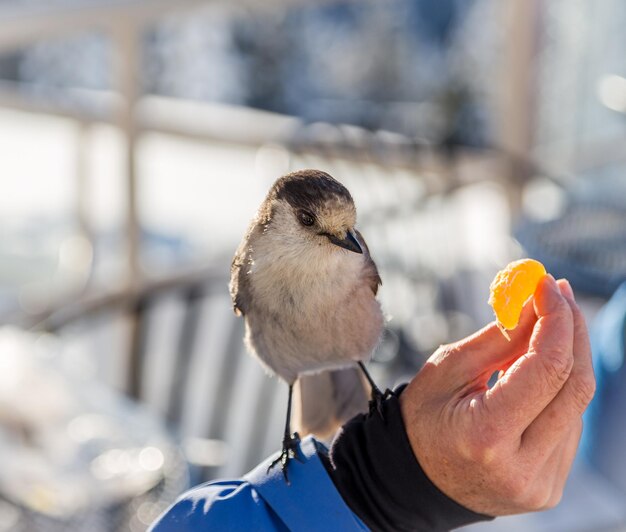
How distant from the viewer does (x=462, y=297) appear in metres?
2.91

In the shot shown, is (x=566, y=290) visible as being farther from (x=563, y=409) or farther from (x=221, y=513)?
(x=221, y=513)

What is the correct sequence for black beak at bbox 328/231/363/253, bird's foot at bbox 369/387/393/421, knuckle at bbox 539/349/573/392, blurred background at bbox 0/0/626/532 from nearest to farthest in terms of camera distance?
knuckle at bbox 539/349/573/392 < bird's foot at bbox 369/387/393/421 < black beak at bbox 328/231/363/253 < blurred background at bbox 0/0/626/532

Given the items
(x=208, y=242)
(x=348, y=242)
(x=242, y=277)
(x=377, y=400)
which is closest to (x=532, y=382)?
(x=377, y=400)

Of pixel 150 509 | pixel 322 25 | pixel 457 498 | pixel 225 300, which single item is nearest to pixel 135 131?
pixel 225 300

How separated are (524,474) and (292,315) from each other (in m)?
0.39

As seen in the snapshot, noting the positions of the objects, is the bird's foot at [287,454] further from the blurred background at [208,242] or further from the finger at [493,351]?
the blurred background at [208,242]

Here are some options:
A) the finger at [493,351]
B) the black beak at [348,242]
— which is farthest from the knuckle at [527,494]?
the black beak at [348,242]

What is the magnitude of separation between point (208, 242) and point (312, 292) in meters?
2.73

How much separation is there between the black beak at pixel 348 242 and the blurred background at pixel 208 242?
486 millimetres

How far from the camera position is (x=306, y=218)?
46.2 inches

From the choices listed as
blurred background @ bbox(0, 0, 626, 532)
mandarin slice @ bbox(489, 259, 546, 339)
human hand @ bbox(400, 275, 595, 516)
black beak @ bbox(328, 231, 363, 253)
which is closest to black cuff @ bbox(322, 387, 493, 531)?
human hand @ bbox(400, 275, 595, 516)

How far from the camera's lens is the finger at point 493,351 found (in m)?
0.92

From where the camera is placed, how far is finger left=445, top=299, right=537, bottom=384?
92 centimetres

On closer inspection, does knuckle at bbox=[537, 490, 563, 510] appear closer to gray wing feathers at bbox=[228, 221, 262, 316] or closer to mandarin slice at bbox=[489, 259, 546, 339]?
mandarin slice at bbox=[489, 259, 546, 339]
